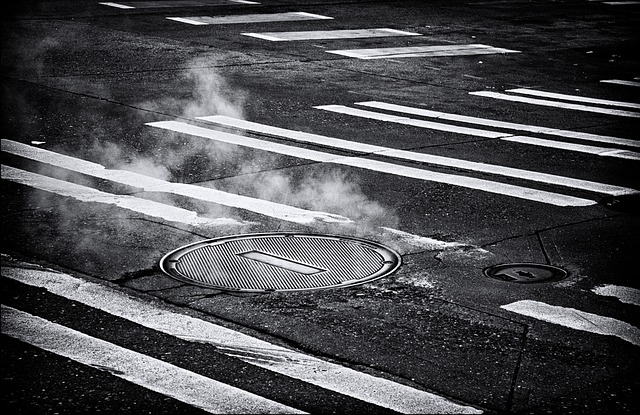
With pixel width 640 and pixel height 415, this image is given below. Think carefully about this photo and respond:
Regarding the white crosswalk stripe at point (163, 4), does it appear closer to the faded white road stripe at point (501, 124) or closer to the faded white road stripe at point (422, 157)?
the faded white road stripe at point (501, 124)

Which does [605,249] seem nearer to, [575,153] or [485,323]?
[485,323]

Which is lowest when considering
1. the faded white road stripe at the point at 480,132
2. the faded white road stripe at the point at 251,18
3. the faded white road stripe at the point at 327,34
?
the faded white road stripe at the point at 480,132

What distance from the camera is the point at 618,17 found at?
81.1 ft

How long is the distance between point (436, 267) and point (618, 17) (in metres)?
19.5

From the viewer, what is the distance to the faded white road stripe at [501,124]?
442 inches

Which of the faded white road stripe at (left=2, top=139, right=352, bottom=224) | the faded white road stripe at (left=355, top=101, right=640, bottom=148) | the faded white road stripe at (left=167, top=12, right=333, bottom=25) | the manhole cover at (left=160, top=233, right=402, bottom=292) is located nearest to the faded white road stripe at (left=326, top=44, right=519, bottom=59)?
the faded white road stripe at (left=167, top=12, right=333, bottom=25)

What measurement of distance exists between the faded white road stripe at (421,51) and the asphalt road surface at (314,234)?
69 centimetres

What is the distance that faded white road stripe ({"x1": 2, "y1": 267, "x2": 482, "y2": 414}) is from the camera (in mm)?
4949

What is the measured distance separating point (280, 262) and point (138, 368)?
194cm

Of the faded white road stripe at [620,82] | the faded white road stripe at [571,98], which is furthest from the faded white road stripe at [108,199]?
the faded white road stripe at [620,82]

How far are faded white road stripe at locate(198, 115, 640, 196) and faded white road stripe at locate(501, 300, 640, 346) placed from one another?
308 cm

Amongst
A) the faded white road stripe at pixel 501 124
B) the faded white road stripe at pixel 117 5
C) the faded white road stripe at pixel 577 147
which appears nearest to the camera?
the faded white road stripe at pixel 577 147

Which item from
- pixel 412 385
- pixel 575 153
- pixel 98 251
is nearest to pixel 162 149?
pixel 98 251

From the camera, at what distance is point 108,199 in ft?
28.1
